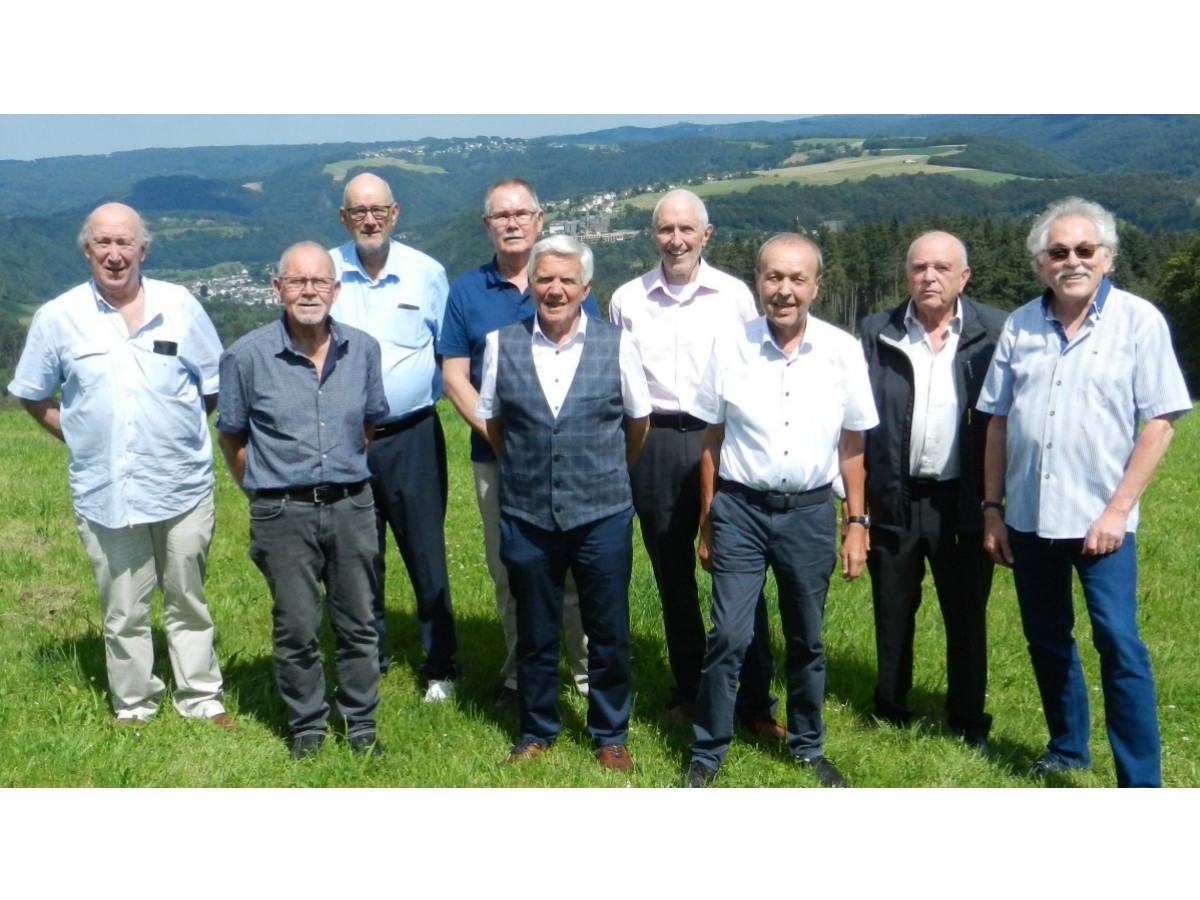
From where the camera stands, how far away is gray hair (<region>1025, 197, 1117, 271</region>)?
13.9ft

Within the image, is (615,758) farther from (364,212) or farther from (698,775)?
(364,212)

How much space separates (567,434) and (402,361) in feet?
4.32

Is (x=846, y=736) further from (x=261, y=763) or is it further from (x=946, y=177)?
(x=946, y=177)

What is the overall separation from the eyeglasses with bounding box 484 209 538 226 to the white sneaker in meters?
2.47

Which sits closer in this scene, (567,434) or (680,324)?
(567,434)

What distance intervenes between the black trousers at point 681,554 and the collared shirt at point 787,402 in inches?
20.4

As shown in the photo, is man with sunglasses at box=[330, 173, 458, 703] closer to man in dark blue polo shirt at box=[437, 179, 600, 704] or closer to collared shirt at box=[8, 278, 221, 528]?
man in dark blue polo shirt at box=[437, 179, 600, 704]

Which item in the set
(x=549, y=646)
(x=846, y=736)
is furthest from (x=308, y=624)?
(x=846, y=736)

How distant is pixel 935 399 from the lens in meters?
4.89

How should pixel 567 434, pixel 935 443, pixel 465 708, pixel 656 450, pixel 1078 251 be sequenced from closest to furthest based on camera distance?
pixel 1078 251 < pixel 567 434 < pixel 935 443 < pixel 656 450 < pixel 465 708

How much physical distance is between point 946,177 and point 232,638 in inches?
1972

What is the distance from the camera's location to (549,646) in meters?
4.90

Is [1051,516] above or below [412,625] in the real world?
above

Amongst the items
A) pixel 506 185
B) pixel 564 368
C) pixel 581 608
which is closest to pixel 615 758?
pixel 581 608
